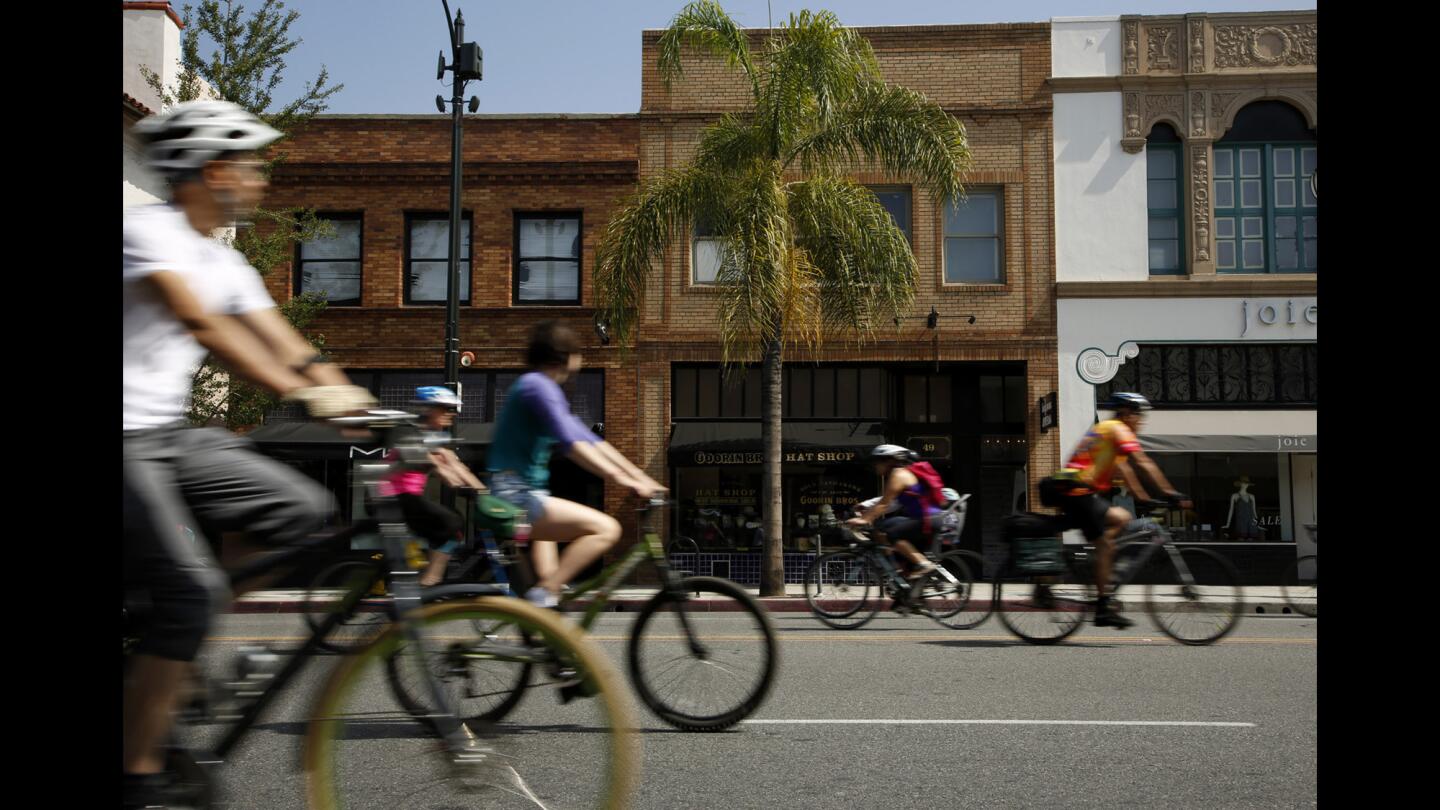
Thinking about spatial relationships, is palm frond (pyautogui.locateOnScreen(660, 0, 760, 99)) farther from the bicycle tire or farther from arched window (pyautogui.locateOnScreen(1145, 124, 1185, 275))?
the bicycle tire

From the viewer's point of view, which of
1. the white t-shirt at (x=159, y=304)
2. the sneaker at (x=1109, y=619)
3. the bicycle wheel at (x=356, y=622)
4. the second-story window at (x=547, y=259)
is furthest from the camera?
the second-story window at (x=547, y=259)

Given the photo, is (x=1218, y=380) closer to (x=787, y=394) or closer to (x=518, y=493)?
(x=787, y=394)

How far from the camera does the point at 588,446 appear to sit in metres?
5.18

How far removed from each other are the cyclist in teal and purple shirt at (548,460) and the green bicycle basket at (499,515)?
0.05 meters

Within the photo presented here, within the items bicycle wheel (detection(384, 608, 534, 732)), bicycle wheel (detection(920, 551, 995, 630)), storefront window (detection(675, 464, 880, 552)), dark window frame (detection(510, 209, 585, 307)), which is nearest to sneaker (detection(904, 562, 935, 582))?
bicycle wheel (detection(920, 551, 995, 630))

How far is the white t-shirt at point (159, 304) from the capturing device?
2947 mm

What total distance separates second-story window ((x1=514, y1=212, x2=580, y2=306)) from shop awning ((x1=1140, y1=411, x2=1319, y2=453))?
35.5 ft

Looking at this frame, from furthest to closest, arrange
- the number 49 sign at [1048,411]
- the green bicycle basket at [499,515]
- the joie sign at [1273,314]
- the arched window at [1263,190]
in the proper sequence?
the arched window at [1263,190], the joie sign at [1273,314], the number 49 sign at [1048,411], the green bicycle basket at [499,515]

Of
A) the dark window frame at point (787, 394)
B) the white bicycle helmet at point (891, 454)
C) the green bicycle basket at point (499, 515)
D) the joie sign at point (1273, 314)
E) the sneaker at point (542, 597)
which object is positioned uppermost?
the joie sign at point (1273, 314)

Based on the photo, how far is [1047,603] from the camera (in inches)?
384

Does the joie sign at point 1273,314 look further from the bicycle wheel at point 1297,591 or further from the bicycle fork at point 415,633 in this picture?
the bicycle fork at point 415,633

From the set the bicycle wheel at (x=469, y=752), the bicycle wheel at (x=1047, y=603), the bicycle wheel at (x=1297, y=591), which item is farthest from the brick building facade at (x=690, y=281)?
the bicycle wheel at (x=469, y=752)

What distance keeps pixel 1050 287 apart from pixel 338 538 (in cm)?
1961

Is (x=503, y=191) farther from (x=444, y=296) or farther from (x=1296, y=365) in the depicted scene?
(x=1296, y=365)
